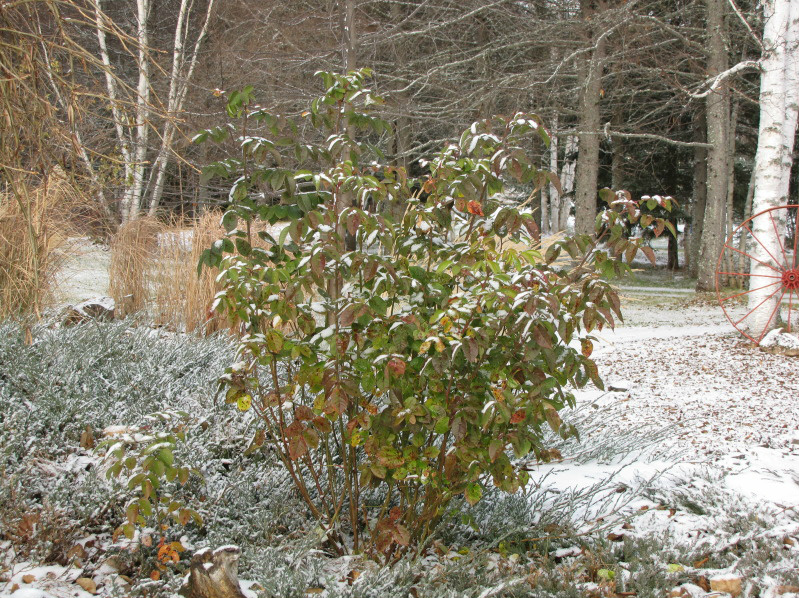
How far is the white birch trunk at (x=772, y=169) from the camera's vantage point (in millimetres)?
6375

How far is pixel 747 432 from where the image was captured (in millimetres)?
3623

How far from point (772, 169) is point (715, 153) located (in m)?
4.15

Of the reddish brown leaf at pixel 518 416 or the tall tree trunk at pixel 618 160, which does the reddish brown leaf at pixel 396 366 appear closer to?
the reddish brown leaf at pixel 518 416

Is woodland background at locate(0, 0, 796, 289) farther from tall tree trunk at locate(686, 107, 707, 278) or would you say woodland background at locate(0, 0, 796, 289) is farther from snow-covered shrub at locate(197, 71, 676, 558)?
snow-covered shrub at locate(197, 71, 676, 558)

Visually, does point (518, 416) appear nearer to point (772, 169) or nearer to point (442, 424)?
point (442, 424)

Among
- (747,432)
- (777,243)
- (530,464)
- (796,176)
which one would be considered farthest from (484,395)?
(796,176)

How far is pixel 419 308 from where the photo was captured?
1.95m

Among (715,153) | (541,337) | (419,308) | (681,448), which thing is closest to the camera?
(541,337)

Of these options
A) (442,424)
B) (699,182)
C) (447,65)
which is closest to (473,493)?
(442,424)

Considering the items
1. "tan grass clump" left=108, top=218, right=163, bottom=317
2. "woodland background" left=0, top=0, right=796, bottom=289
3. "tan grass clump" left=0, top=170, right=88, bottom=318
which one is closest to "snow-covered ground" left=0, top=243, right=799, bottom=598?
"tan grass clump" left=108, top=218, right=163, bottom=317

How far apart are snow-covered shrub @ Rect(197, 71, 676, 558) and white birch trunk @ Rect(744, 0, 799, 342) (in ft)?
17.4

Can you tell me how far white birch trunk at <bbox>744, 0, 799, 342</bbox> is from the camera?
6375 millimetres

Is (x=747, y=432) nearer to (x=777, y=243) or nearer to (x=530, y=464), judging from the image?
(x=530, y=464)

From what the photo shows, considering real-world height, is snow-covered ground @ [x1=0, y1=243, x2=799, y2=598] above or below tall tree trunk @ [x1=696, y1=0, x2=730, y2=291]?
below
